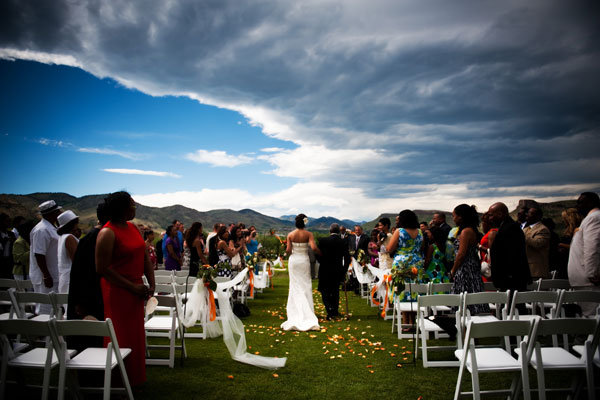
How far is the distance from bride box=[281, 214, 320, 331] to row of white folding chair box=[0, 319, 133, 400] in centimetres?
504

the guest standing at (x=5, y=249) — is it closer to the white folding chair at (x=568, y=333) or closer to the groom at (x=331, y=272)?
the groom at (x=331, y=272)

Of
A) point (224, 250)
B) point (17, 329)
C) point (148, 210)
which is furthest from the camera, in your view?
point (148, 210)

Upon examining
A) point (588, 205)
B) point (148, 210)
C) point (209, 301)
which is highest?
point (148, 210)

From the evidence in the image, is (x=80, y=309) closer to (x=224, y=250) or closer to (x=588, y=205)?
(x=224, y=250)

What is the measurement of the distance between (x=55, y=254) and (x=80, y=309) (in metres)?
2.60

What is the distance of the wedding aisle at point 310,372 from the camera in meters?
4.64

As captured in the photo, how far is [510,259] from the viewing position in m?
5.77

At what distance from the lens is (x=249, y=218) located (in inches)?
6639

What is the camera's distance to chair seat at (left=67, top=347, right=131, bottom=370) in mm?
3521

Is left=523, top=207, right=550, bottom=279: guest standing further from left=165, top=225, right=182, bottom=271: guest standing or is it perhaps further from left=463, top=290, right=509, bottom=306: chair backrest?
left=165, top=225, right=182, bottom=271: guest standing

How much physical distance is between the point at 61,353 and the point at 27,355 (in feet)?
2.29

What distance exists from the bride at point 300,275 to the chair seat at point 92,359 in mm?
4874

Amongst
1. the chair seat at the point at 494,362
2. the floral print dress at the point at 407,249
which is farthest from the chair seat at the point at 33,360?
the floral print dress at the point at 407,249

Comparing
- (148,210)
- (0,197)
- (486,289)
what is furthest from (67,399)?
(148,210)
